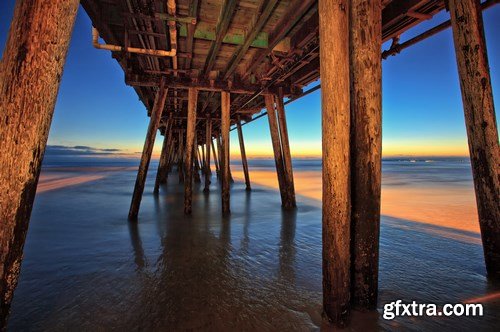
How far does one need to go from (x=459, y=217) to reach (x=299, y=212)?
3.78m

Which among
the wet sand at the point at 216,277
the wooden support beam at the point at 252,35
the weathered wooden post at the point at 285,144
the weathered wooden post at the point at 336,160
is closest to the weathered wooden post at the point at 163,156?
the wet sand at the point at 216,277

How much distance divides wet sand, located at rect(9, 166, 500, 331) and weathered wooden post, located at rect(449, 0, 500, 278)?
2.57ft

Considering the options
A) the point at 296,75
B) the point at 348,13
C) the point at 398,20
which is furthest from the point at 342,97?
the point at 296,75

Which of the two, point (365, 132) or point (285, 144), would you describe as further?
point (285, 144)

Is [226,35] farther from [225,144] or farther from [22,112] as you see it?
[22,112]

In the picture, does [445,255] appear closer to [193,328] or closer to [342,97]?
[342,97]

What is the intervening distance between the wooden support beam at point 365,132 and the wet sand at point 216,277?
62cm

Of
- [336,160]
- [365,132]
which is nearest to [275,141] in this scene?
[365,132]

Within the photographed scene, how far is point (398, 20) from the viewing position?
3422 mm

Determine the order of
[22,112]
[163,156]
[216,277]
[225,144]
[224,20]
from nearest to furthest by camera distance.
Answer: [22,112], [216,277], [224,20], [225,144], [163,156]

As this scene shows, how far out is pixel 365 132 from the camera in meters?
1.91

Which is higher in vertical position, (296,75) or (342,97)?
(296,75)

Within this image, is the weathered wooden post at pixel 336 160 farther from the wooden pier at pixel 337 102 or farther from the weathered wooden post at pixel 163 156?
the weathered wooden post at pixel 163 156

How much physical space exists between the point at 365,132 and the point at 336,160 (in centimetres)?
35
